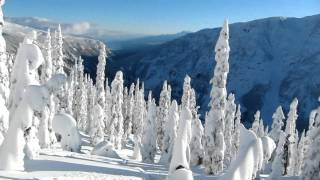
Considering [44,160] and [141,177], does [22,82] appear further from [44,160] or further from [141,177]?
[141,177]

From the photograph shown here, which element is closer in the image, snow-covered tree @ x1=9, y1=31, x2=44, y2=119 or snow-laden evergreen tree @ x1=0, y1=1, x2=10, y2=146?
snow-laden evergreen tree @ x1=0, y1=1, x2=10, y2=146

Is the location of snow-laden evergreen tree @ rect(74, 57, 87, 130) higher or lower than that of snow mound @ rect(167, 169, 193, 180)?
higher

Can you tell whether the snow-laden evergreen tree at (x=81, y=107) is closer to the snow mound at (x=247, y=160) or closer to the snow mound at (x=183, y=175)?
the snow mound at (x=183, y=175)

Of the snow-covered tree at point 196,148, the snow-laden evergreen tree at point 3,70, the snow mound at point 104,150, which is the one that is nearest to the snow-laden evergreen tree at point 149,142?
the snow mound at point 104,150

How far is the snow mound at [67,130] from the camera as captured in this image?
174 ft

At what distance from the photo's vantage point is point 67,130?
2125 inches

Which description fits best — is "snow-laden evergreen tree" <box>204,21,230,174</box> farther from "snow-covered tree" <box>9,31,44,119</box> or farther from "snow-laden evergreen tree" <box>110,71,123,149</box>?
"snow-laden evergreen tree" <box>110,71,123,149</box>

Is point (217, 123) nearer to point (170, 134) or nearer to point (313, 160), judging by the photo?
point (170, 134)

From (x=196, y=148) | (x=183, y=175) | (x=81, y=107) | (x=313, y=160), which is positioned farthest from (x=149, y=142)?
(x=183, y=175)

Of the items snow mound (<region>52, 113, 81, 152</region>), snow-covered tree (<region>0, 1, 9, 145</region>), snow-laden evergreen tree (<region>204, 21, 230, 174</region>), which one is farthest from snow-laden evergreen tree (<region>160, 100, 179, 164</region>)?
snow-covered tree (<region>0, 1, 9, 145</region>)

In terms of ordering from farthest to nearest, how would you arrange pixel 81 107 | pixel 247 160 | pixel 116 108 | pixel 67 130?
pixel 81 107, pixel 116 108, pixel 67 130, pixel 247 160

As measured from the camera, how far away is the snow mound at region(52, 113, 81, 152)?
2085 inches

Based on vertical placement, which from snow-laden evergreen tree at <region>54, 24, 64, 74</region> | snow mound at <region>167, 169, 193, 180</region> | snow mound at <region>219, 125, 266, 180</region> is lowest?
snow mound at <region>167, 169, 193, 180</region>

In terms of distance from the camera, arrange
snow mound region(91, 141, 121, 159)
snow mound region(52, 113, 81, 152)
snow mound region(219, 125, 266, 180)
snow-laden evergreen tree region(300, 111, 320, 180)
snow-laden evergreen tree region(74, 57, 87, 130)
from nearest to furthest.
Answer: snow mound region(219, 125, 266, 180), snow-laden evergreen tree region(300, 111, 320, 180), snow mound region(52, 113, 81, 152), snow mound region(91, 141, 121, 159), snow-laden evergreen tree region(74, 57, 87, 130)
